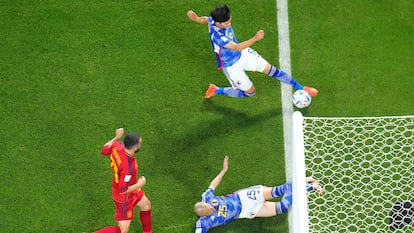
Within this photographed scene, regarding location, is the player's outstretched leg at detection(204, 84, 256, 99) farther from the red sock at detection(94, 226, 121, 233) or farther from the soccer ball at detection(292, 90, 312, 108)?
the red sock at detection(94, 226, 121, 233)

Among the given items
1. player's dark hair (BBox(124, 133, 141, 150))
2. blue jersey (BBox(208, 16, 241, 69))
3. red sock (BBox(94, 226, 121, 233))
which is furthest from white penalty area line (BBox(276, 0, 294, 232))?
player's dark hair (BBox(124, 133, 141, 150))

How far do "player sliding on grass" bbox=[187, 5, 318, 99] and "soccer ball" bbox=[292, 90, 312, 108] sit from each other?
0.06 metres

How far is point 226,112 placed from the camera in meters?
8.12

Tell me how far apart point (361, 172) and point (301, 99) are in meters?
1.05

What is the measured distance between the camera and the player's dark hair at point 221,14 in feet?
22.5

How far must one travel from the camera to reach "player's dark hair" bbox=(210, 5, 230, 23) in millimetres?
6852

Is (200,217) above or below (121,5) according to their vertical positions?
below

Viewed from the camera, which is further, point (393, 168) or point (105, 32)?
point (105, 32)

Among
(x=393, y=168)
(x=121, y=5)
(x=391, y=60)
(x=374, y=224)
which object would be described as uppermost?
(x=121, y=5)

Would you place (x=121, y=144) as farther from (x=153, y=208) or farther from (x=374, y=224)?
(x=374, y=224)

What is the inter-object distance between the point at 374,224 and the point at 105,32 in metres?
3.84

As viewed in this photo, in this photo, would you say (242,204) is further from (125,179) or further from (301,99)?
(301,99)

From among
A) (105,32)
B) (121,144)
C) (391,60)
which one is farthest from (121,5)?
(391,60)

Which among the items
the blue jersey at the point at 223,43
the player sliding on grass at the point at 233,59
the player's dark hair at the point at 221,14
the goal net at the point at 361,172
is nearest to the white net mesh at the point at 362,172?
the goal net at the point at 361,172
